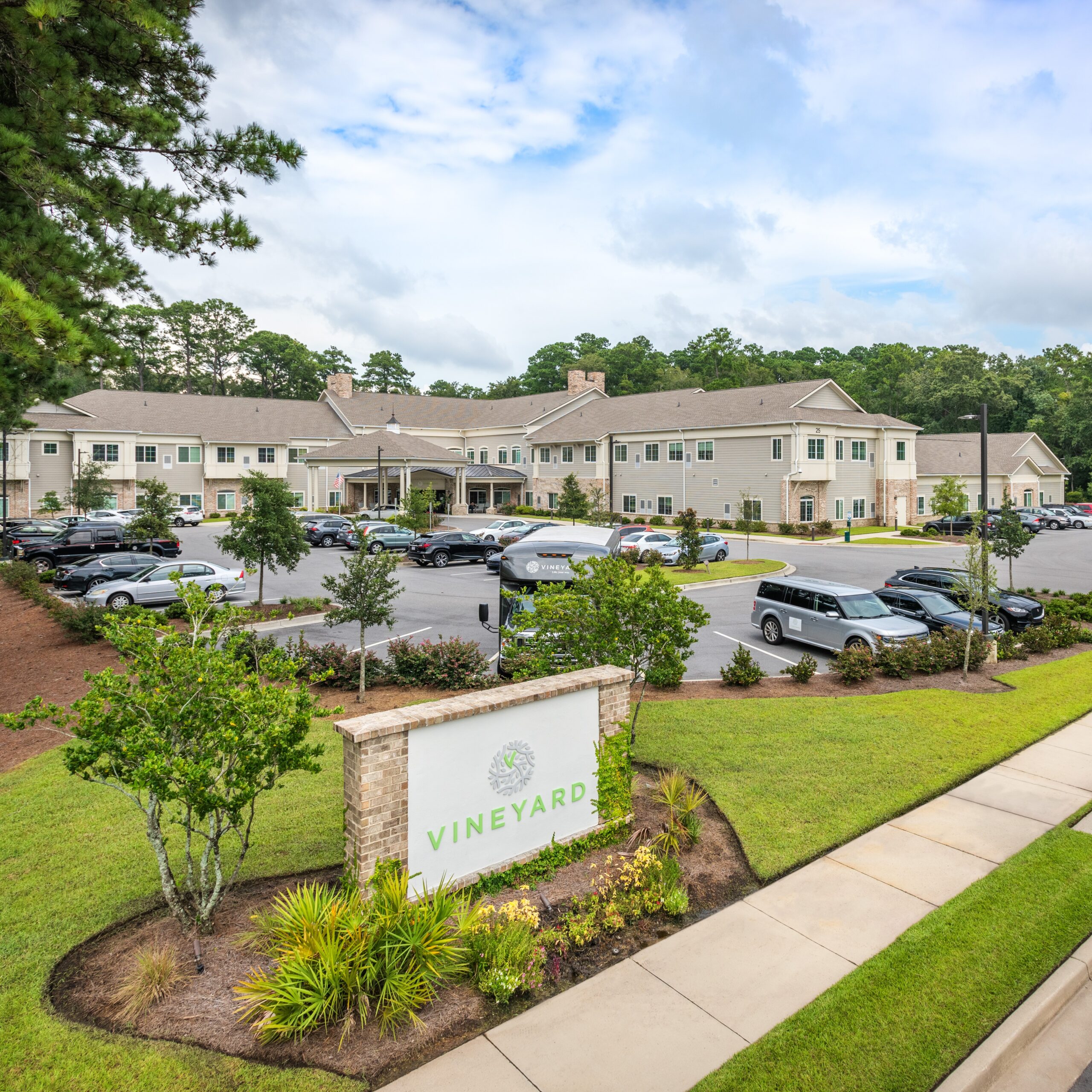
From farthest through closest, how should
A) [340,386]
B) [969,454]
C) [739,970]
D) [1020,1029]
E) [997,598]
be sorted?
[340,386]
[969,454]
[997,598]
[739,970]
[1020,1029]

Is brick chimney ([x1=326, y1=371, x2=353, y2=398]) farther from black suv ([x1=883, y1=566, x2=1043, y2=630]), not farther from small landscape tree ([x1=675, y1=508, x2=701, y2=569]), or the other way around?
black suv ([x1=883, y1=566, x2=1043, y2=630])

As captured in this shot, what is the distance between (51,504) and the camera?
5062 centimetres

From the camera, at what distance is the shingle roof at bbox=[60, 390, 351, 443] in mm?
59531

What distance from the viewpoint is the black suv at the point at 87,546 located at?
103ft

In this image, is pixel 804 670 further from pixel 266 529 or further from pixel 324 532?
pixel 324 532

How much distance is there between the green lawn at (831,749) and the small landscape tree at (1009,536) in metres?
12.0

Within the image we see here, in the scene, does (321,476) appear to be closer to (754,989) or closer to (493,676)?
(493,676)

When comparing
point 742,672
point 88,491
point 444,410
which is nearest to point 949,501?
point 742,672

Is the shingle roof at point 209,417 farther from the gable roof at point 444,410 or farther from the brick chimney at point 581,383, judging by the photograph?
the brick chimney at point 581,383

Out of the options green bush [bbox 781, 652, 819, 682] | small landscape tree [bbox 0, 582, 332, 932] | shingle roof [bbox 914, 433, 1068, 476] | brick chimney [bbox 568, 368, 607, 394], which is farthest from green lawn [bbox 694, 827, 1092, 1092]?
brick chimney [bbox 568, 368, 607, 394]

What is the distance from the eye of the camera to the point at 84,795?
9.39m

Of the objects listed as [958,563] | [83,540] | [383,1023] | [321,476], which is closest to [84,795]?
[383,1023]

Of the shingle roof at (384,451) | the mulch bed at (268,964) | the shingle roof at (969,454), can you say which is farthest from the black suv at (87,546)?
the shingle roof at (969,454)

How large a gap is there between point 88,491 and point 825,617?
4967cm
